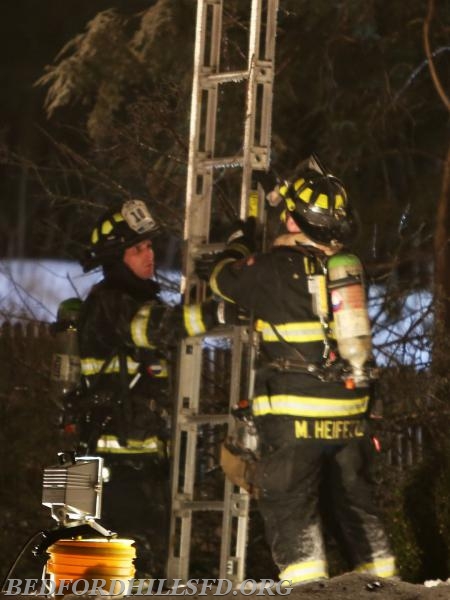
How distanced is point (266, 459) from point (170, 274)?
430 cm

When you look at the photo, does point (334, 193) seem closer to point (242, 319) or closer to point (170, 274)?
point (242, 319)

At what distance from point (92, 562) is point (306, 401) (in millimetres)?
1558

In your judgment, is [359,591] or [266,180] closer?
[359,591]

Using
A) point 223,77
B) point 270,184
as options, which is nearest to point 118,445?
point 270,184

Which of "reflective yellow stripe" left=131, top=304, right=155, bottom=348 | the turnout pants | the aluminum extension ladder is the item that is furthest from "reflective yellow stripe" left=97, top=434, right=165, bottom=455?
the turnout pants

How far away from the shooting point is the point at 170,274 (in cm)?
1213

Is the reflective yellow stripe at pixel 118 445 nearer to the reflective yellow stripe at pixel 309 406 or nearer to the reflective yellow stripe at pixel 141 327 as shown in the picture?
the reflective yellow stripe at pixel 141 327

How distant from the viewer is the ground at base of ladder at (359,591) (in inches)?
285

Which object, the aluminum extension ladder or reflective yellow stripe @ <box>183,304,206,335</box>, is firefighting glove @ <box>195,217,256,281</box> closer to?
the aluminum extension ladder

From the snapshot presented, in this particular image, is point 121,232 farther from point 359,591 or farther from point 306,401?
point 359,591

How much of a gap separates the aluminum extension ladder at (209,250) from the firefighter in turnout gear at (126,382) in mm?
142

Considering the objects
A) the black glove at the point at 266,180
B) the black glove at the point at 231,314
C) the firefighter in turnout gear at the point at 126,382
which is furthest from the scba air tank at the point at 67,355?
the black glove at the point at 266,180

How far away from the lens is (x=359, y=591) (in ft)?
24.2

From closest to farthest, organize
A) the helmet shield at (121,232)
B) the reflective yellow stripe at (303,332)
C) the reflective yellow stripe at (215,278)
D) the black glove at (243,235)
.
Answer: the reflective yellow stripe at (303,332) → the reflective yellow stripe at (215,278) → the black glove at (243,235) → the helmet shield at (121,232)
